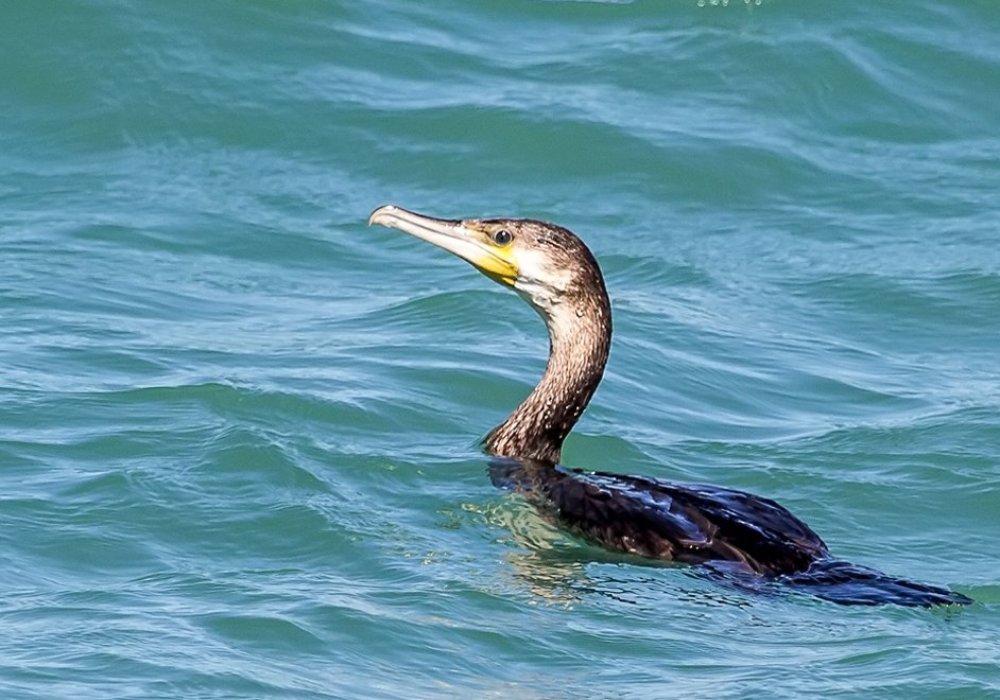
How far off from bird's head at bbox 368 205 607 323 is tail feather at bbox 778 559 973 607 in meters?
1.77

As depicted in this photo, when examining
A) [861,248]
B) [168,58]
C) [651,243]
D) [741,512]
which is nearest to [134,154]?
[168,58]

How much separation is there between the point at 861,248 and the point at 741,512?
4.85 metres

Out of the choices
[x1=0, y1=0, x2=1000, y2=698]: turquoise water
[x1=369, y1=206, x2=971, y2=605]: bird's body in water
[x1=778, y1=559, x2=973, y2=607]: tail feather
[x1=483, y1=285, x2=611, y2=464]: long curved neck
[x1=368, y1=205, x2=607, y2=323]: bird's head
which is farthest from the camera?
[x1=483, y1=285, x2=611, y2=464]: long curved neck

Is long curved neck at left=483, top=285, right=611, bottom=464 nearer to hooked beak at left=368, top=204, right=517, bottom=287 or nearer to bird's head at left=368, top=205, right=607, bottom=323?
bird's head at left=368, top=205, right=607, bottom=323

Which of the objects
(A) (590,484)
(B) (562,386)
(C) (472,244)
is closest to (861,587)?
(A) (590,484)

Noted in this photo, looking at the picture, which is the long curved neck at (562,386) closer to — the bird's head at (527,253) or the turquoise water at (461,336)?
the bird's head at (527,253)

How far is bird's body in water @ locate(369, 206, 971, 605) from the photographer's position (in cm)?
706

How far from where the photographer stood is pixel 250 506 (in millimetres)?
7645

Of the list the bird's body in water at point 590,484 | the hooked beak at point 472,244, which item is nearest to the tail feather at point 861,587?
the bird's body in water at point 590,484

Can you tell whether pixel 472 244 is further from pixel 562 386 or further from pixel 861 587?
pixel 861 587

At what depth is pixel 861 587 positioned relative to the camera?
6.87 metres

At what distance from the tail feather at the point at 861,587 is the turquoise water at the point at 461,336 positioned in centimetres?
6

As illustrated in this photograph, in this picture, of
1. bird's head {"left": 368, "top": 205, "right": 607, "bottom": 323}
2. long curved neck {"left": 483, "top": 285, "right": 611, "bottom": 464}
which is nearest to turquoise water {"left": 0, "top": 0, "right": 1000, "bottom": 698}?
long curved neck {"left": 483, "top": 285, "right": 611, "bottom": 464}

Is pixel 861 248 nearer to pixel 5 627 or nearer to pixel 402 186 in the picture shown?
pixel 402 186
